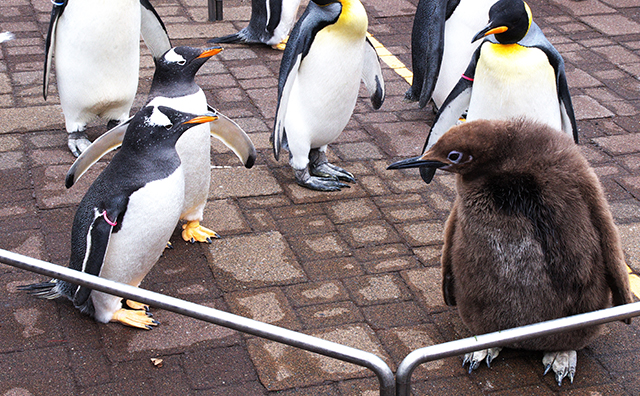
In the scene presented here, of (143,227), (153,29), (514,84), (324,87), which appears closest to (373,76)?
(324,87)

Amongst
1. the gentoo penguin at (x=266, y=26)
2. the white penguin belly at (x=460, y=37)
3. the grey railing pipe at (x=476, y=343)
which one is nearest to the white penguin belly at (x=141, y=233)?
the grey railing pipe at (x=476, y=343)

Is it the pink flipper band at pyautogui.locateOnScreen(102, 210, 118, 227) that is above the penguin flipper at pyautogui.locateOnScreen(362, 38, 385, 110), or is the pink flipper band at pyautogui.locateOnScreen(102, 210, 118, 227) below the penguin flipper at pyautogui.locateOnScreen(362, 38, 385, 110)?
above

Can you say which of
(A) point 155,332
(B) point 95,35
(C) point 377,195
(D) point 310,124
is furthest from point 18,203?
(C) point 377,195

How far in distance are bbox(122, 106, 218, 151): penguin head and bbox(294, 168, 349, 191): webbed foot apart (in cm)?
127

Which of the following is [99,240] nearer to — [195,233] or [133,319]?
[133,319]

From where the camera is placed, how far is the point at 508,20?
315cm

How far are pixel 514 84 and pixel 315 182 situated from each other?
1.22 m

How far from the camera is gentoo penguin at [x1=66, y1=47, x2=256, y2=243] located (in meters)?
2.93

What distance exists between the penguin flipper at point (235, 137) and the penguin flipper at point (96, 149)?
44 cm

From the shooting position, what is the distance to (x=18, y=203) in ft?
11.9

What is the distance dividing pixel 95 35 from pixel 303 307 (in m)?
2.01

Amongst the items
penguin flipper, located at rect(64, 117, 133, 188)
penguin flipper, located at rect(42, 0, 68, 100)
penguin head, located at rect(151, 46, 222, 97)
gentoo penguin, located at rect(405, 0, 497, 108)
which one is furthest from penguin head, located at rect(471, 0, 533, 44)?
penguin flipper, located at rect(42, 0, 68, 100)

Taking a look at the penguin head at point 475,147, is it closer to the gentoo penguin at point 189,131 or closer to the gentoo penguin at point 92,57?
the gentoo penguin at point 189,131

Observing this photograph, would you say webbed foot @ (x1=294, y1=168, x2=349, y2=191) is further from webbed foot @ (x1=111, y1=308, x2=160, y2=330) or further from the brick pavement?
webbed foot @ (x1=111, y1=308, x2=160, y2=330)
